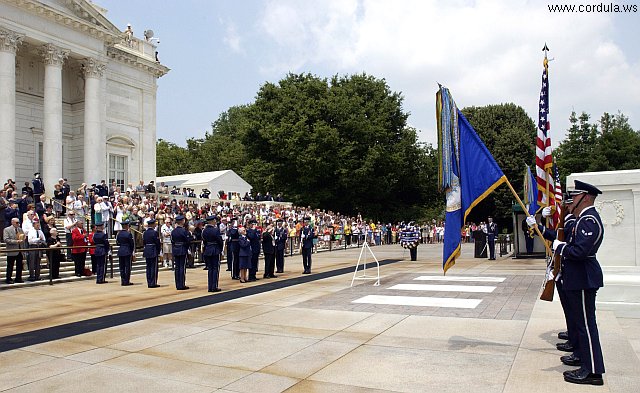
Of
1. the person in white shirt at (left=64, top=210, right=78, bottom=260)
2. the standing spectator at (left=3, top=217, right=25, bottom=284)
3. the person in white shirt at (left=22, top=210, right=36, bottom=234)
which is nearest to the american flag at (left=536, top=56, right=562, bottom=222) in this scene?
the standing spectator at (left=3, top=217, right=25, bottom=284)

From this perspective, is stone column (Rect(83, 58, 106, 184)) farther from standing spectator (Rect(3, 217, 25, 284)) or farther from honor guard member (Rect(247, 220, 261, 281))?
honor guard member (Rect(247, 220, 261, 281))

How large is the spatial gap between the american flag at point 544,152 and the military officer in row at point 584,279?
1426 mm

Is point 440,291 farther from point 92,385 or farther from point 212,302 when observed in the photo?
point 92,385

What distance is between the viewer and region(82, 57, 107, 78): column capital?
3053 centimetres

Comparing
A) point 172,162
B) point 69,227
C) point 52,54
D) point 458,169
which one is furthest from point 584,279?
point 172,162

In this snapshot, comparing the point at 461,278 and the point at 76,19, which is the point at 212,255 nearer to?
the point at 461,278

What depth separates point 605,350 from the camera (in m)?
6.30

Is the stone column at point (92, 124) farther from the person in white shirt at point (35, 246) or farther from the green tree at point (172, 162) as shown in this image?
the green tree at point (172, 162)

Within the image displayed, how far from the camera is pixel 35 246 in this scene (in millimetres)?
15062

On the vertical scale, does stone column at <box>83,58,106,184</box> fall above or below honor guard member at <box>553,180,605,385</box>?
above

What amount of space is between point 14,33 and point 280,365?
89.4 ft

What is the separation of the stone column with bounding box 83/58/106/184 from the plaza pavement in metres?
19.2

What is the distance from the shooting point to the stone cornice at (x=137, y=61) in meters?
33.5

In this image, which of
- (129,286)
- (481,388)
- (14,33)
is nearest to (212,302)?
(129,286)
